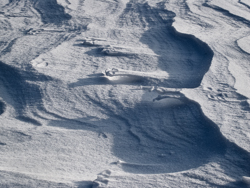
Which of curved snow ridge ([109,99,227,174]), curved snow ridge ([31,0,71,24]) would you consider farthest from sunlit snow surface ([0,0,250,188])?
curved snow ridge ([31,0,71,24])

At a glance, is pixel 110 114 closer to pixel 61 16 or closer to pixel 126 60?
pixel 126 60

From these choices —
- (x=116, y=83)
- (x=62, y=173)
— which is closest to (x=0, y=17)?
(x=116, y=83)

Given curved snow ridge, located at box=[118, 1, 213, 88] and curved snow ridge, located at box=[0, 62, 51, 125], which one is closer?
curved snow ridge, located at box=[0, 62, 51, 125]

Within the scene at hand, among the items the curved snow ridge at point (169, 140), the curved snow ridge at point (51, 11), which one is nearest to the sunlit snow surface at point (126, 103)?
the curved snow ridge at point (169, 140)

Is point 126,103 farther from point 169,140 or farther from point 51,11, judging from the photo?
point 51,11

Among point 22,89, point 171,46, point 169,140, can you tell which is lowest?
point 22,89

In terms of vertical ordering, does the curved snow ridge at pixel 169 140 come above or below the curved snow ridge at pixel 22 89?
above

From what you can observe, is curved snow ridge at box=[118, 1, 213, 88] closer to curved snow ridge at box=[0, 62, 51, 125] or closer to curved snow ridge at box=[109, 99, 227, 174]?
curved snow ridge at box=[109, 99, 227, 174]

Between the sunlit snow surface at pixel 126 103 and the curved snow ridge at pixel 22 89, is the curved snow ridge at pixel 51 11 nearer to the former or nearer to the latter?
the sunlit snow surface at pixel 126 103

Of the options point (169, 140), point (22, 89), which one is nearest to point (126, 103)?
point (169, 140)
